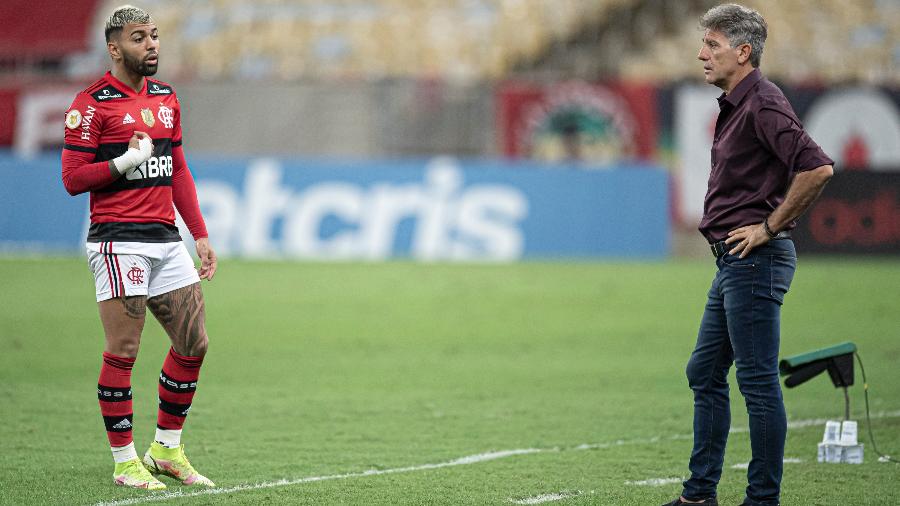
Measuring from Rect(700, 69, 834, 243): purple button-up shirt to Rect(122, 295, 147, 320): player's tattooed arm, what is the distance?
107 inches

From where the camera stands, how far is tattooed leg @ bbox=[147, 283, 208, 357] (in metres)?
6.18

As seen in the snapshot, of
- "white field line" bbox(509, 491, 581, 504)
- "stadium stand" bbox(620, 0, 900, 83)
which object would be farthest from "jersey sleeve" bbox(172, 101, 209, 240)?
"stadium stand" bbox(620, 0, 900, 83)

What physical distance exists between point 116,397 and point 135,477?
0.40 metres

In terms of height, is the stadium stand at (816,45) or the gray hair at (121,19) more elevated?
the stadium stand at (816,45)

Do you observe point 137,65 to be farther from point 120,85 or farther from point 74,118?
point 74,118

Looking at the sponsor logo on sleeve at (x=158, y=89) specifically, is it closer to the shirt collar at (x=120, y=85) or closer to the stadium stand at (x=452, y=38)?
the shirt collar at (x=120, y=85)

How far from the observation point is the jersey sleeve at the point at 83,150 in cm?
589

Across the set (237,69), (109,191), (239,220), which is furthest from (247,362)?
(237,69)

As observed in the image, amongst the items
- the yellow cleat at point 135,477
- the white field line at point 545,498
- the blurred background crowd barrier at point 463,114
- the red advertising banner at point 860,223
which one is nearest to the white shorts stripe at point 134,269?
the yellow cleat at point 135,477

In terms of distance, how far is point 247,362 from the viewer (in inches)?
426

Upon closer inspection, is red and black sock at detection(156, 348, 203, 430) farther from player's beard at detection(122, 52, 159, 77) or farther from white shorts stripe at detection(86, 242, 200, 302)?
player's beard at detection(122, 52, 159, 77)

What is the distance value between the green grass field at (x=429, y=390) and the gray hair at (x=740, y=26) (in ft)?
7.22

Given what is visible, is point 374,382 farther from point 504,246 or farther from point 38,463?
point 504,246

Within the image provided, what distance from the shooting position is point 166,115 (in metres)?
6.20
